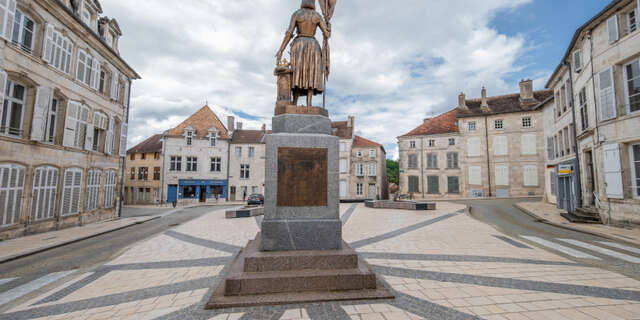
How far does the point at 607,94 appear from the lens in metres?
10.5

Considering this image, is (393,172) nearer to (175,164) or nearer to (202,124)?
(202,124)

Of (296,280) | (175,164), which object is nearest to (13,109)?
(296,280)

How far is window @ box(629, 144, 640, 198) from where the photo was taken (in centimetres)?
961

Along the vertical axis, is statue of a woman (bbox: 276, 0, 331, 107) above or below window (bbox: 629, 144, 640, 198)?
above

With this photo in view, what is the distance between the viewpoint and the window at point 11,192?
928 cm

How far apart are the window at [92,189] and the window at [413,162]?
27576mm

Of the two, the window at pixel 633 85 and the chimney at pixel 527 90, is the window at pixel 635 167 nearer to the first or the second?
the window at pixel 633 85

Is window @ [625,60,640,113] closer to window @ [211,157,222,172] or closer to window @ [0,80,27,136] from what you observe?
window @ [0,80,27,136]

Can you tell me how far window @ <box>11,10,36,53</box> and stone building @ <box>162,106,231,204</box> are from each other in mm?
19369

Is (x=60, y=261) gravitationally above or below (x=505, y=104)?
below

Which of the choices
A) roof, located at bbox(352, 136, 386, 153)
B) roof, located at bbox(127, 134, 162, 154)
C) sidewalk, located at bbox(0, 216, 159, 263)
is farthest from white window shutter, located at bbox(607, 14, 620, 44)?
roof, located at bbox(127, 134, 162, 154)

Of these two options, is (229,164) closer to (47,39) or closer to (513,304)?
(47,39)

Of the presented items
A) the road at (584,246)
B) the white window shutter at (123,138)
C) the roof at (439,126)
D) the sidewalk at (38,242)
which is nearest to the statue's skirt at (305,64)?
the road at (584,246)

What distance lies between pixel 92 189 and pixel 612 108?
1013 inches
